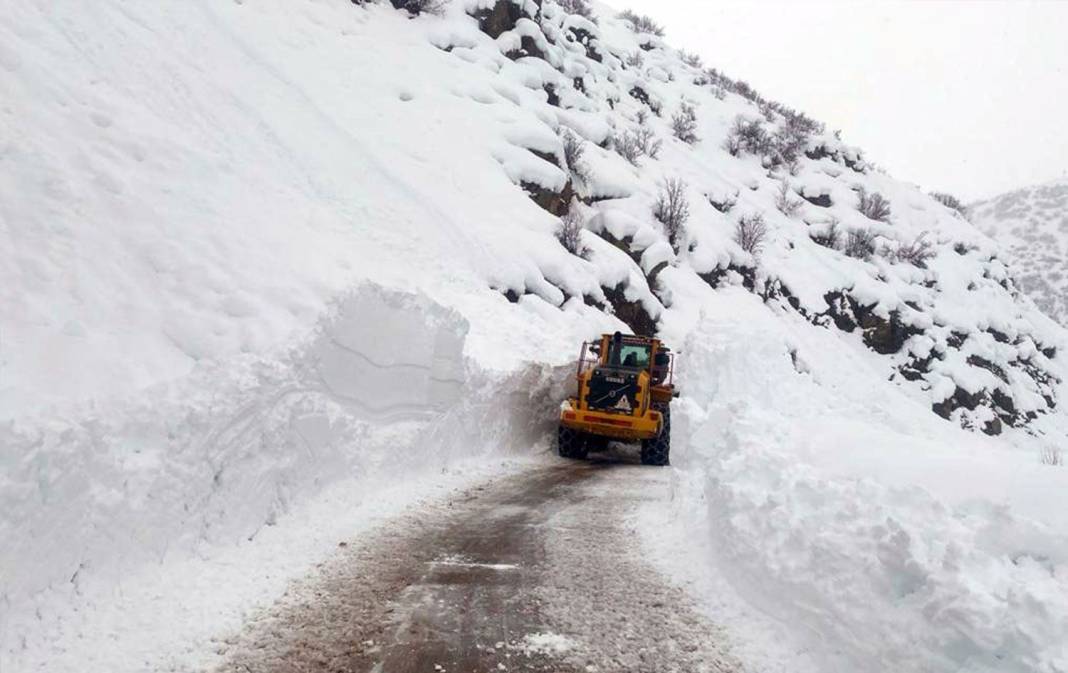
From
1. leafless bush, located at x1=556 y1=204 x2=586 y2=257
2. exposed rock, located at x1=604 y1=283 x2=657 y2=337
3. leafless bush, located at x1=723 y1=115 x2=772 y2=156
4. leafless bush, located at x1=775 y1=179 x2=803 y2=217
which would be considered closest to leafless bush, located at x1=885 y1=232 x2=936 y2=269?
leafless bush, located at x1=775 y1=179 x2=803 y2=217

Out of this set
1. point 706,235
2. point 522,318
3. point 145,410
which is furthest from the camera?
point 706,235

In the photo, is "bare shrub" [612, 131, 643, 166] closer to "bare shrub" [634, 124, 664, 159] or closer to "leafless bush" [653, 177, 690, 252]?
"bare shrub" [634, 124, 664, 159]

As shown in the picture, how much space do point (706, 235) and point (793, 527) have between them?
2491 centimetres

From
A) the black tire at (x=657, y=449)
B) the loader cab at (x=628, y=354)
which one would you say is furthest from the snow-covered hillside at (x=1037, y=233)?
the black tire at (x=657, y=449)

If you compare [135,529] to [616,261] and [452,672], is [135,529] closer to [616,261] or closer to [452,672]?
[452,672]

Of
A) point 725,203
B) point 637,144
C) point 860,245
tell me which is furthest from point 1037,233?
point 637,144

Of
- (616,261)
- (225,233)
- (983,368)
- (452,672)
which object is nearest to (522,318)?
(616,261)

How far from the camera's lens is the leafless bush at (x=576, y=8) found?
42903 mm

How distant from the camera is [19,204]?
6.46 meters

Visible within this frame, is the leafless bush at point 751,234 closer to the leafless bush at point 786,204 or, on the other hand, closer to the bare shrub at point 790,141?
the leafless bush at point 786,204

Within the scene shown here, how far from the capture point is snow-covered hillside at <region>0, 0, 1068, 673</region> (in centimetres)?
430

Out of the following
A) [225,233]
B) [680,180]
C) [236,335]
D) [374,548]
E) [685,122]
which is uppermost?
[685,122]

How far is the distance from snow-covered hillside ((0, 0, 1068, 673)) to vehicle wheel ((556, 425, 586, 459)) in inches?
24.8

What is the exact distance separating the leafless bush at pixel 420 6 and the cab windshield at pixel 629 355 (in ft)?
61.4
